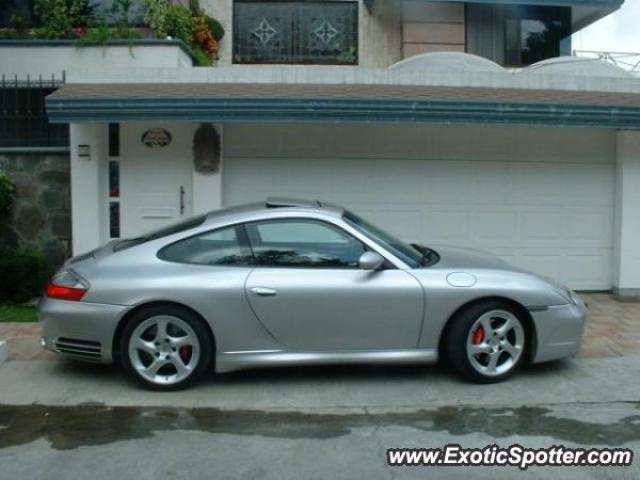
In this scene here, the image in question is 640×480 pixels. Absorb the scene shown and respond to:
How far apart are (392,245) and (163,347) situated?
2001 millimetres

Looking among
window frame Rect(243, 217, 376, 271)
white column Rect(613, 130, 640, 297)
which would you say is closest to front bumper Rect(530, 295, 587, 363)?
window frame Rect(243, 217, 376, 271)

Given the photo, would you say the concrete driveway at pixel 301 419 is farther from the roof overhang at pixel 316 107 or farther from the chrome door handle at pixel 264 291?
the roof overhang at pixel 316 107

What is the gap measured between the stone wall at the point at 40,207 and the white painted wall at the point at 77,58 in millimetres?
1216

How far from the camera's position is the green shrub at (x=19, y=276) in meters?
8.52

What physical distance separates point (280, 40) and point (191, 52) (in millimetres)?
2798

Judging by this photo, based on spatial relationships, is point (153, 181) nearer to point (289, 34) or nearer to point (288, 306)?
point (288, 306)

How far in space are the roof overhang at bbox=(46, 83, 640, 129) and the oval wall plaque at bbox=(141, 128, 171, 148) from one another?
645 millimetres

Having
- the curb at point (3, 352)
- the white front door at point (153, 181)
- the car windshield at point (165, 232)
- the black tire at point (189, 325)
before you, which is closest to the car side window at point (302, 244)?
the car windshield at point (165, 232)

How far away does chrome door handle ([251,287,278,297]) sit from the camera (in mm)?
5551

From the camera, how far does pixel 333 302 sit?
219 inches

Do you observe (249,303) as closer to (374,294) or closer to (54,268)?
(374,294)

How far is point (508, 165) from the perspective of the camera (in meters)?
9.58

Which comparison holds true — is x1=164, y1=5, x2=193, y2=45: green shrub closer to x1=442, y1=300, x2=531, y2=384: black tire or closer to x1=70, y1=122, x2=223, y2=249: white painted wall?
x1=70, y1=122, x2=223, y2=249: white painted wall

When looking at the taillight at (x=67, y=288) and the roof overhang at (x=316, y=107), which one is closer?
the taillight at (x=67, y=288)
